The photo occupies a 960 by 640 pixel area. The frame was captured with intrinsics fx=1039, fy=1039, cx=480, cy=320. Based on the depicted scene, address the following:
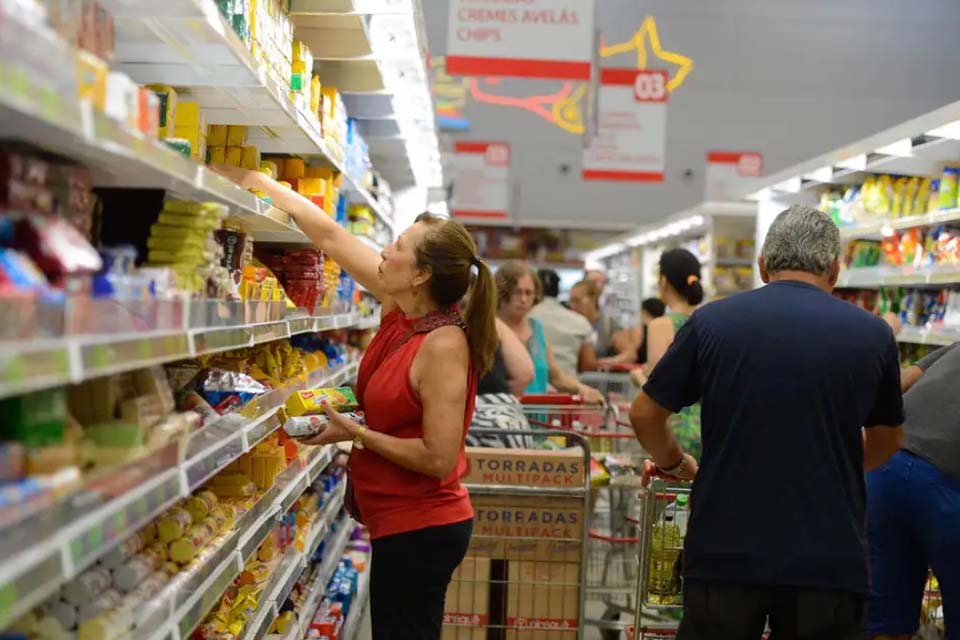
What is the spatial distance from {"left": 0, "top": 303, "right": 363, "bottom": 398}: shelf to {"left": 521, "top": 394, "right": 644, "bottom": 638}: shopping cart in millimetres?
2698

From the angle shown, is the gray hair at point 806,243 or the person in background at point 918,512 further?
the person in background at point 918,512

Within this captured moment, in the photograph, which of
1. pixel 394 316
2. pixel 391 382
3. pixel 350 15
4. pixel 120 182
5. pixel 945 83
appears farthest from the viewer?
pixel 945 83

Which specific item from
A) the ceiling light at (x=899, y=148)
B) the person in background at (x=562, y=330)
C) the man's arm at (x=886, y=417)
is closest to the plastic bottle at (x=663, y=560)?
the man's arm at (x=886, y=417)

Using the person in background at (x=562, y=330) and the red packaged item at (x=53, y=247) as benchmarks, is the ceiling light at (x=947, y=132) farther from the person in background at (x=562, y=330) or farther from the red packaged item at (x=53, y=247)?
the red packaged item at (x=53, y=247)

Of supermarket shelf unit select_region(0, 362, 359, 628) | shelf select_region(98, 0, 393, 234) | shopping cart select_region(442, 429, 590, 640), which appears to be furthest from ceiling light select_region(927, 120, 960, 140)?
supermarket shelf unit select_region(0, 362, 359, 628)

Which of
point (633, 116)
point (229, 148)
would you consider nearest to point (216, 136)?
point (229, 148)

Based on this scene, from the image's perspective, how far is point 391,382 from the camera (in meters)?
2.78

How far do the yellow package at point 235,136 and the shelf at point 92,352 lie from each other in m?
1.03

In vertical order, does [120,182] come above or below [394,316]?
above

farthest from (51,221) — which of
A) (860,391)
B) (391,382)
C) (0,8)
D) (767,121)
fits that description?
(767,121)

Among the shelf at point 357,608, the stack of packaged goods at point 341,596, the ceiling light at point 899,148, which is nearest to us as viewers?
the stack of packaged goods at point 341,596

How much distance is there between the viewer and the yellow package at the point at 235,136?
3.19 m

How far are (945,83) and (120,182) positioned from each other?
16.4 metres

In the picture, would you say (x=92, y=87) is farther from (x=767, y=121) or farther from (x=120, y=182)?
(x=767, y=121)
